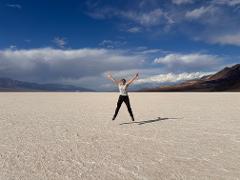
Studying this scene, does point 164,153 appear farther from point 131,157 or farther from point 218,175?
point 218,175

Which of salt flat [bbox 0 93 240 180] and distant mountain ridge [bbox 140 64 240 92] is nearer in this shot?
salt flat [bbox 0 93 240 180]

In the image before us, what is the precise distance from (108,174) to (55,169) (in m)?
0.92

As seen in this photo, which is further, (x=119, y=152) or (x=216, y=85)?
(x=216, y=85)

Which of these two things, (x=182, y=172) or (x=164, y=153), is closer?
(x=182, y=172)

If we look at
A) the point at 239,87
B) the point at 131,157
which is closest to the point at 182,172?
the point at 131,157

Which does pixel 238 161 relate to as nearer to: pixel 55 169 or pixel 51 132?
pixel 55 169

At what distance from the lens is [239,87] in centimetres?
14488

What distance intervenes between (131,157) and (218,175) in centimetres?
172

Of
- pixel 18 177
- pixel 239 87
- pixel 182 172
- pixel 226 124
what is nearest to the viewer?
pixel 18 177

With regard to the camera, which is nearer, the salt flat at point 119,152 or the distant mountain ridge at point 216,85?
the salt flat at point 119,152

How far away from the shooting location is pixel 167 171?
5.07 metres

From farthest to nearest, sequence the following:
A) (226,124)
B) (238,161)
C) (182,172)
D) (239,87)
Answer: (239,87), (226,124), (238,161), (182,172)

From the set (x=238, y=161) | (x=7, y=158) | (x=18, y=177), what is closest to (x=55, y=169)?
(x=18, y=177)

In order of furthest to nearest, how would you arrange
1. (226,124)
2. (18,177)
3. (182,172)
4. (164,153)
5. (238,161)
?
(226,124) → (164,153) → (238,161) → (182,172) → (18,177)
